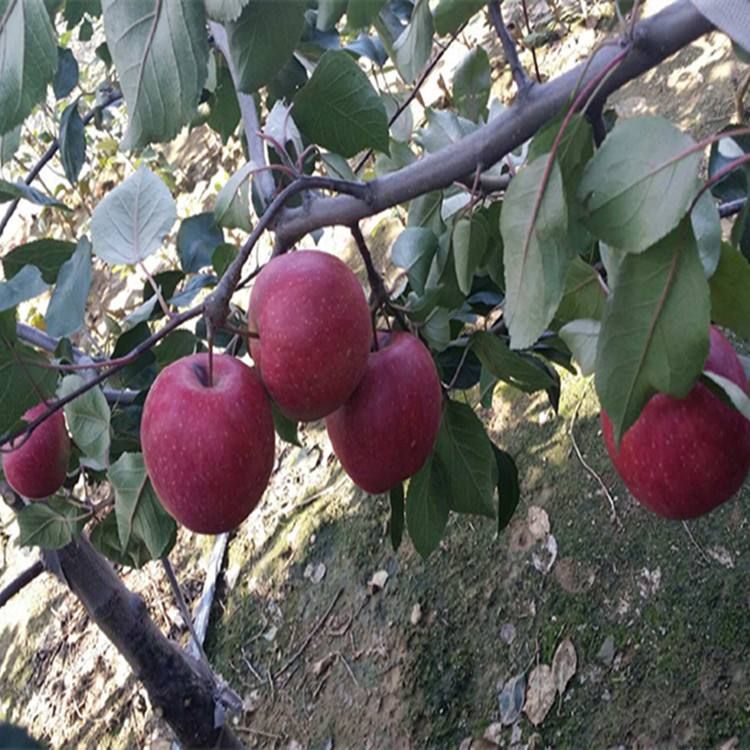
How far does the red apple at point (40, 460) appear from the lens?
914 mm

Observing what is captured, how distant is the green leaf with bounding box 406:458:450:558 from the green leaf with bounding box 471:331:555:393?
136 mm

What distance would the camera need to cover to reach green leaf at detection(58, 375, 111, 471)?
0.88 meters

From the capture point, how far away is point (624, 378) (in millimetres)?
474

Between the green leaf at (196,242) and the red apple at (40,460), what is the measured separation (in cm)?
22

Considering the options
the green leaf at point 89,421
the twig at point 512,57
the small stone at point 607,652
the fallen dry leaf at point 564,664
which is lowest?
the fallen dry leaf at point 564,664

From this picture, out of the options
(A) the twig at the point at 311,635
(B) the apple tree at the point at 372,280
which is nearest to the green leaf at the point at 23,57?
(B) the apple tree at the point at 372,280

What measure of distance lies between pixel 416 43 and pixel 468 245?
0.21 m

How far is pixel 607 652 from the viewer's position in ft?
4.86

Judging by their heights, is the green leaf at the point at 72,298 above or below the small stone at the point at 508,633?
above

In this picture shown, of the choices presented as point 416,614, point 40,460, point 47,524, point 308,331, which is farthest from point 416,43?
point 416,614

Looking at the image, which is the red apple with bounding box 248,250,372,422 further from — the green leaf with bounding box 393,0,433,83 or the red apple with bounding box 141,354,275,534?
the green leaf with bounding box 393,0,433,83

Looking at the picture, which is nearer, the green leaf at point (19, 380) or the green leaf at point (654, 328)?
the green leaf at point (654, 328)

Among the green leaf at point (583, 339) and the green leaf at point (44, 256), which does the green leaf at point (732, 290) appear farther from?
the green leaf at point (44, 256)

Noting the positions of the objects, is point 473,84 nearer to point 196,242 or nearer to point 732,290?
point 196,242
